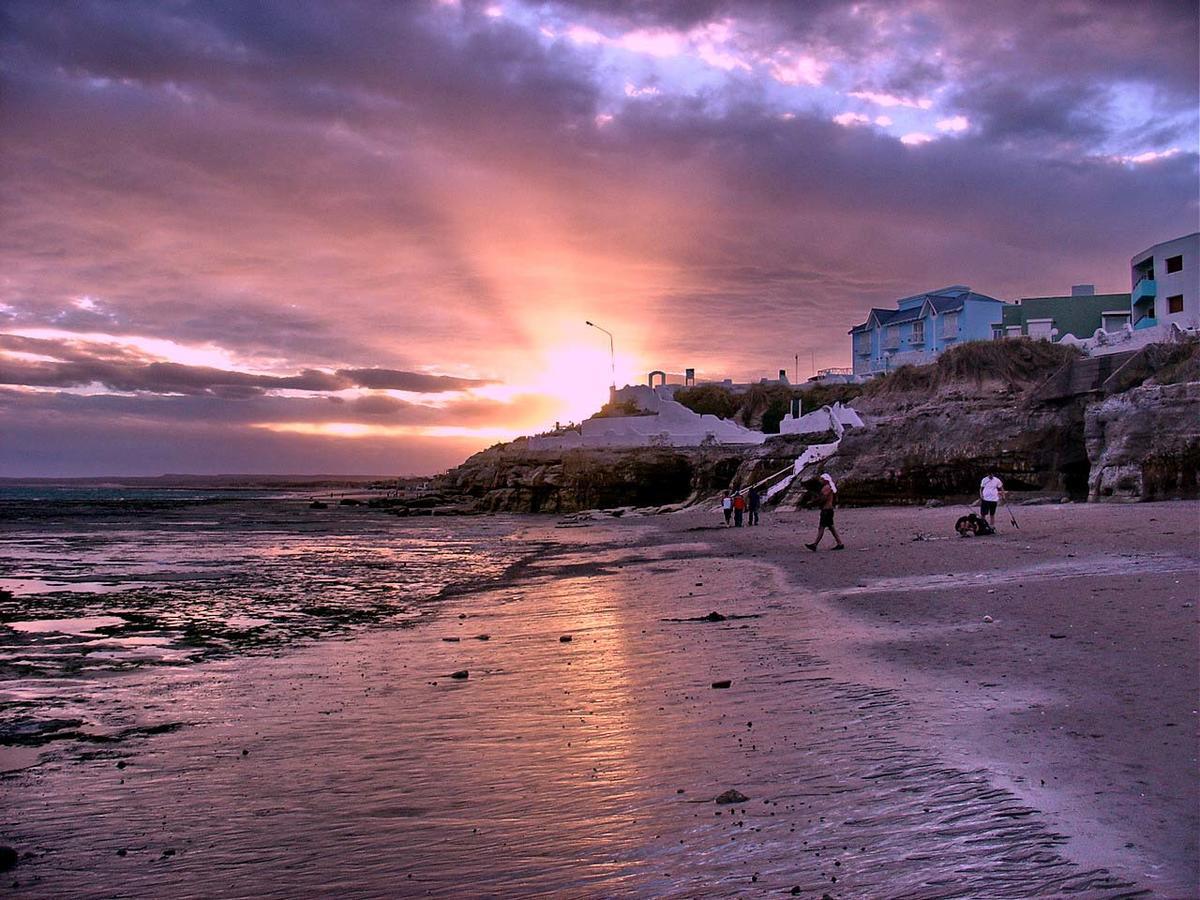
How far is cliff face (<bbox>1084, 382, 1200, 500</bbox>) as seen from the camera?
25.0 m

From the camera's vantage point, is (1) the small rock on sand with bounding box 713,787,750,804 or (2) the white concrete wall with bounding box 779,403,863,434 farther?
(2) the white concrete wall with bounding box 779,403,863,434

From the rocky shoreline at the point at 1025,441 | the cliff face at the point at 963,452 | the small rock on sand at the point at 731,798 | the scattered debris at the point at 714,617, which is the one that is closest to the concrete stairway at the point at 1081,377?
the rocky shoreline at the point at 1025,441

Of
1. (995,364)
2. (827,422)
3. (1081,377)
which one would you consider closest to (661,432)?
(827,422)

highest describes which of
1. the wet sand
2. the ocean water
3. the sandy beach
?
the wet sand

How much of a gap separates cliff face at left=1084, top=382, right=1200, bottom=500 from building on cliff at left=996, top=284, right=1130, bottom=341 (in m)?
35.3

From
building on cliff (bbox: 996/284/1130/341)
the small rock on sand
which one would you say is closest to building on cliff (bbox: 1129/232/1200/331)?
building on cliff (bbox: 996/284/1130/341)

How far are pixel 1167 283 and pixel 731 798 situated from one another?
197 feet

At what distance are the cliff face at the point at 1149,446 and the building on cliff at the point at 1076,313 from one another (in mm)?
35321

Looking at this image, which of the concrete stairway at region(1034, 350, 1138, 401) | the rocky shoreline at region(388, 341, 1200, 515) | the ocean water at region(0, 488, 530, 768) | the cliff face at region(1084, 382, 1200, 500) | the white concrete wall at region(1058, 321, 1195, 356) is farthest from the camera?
the white concrete wall at region(1058, 321, 1195, 356)

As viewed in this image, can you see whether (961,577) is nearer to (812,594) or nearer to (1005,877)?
(812,594)

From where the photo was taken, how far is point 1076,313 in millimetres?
63906

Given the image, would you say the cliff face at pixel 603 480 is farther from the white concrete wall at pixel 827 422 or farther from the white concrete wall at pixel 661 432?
the white concrete wall at pixel 827 422

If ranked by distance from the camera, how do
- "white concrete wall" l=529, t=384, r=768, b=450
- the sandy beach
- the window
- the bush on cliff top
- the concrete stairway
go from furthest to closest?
"white concrete wall" l=529, t=384, r=768, b=450, the window, the concrete stairway, the bush on cliff top, the sandy beach

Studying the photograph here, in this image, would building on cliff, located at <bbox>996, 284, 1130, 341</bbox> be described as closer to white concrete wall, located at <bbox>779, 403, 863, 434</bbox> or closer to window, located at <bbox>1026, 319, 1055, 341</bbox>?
window, located at <bbox>1026, 319, 1055, 341</bbox>
